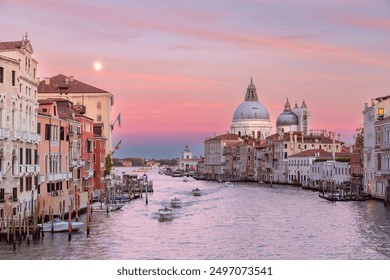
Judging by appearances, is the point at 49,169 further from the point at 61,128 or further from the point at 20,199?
the point at 20,199

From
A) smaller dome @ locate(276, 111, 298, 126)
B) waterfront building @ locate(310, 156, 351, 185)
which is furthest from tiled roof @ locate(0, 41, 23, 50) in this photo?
smaller dome @ locate(276, 111, 298, 126)

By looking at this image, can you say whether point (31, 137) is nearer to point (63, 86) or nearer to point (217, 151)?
point (63, 86)

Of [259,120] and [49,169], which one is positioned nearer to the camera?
[49,169]

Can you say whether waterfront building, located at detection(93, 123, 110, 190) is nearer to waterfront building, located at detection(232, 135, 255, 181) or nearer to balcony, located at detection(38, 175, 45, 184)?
balcony, located at detection(38, 175, 45, 184)

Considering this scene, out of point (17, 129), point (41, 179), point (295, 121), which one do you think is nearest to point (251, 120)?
point (295, 121)

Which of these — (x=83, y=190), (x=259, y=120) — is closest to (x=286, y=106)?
(x=259, y=120)

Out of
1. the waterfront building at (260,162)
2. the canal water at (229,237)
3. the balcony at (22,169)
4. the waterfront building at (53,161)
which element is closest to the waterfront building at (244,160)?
the waterfront building at (260,162)
